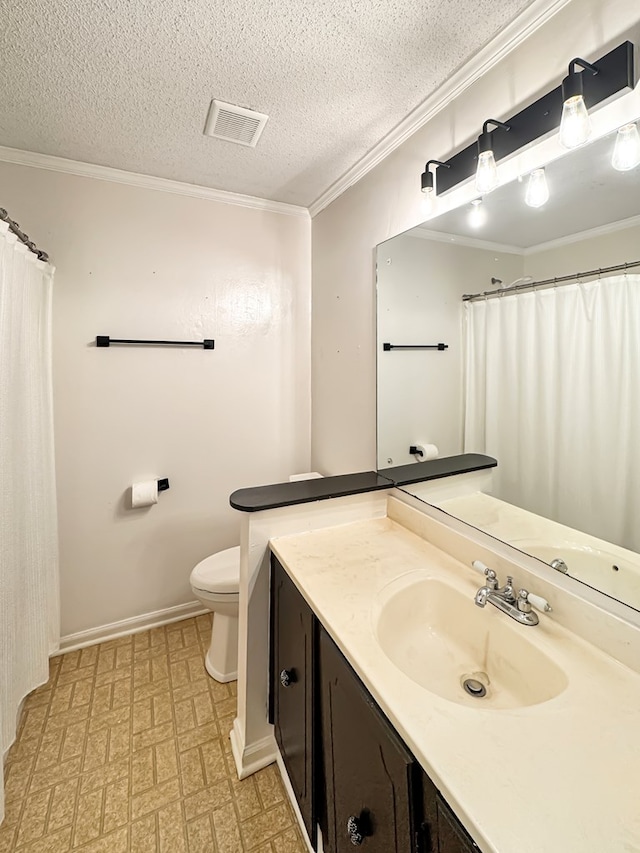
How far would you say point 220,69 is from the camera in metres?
1.26

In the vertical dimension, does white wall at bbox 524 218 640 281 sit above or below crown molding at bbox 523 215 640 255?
below

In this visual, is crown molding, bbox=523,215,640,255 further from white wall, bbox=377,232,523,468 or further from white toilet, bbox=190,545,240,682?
white toilet, bbox=190,545,240,682

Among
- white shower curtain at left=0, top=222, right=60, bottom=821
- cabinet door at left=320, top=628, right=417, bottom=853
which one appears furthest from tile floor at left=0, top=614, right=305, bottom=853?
cabinet door at left=320, top=628, right=417, bottom=853

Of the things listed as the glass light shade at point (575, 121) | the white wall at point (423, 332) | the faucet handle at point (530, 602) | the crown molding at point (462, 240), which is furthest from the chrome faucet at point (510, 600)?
the glass light shade at point (575, 121)

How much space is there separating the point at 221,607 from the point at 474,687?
46.1 inches

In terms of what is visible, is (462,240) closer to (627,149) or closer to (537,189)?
(537,189)

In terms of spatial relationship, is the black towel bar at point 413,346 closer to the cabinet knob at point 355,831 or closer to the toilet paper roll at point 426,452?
the toilet paper roll at point 426,452

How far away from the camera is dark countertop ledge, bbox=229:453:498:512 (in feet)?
4.26

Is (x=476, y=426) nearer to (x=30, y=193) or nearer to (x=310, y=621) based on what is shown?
(x=310, y=621)

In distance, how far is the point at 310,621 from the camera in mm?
1021

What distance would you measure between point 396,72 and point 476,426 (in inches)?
48.3

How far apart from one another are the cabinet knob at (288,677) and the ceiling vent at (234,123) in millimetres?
1990

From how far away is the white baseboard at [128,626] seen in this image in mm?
1955

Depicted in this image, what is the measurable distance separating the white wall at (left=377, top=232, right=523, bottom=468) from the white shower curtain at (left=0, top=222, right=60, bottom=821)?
143 cm
